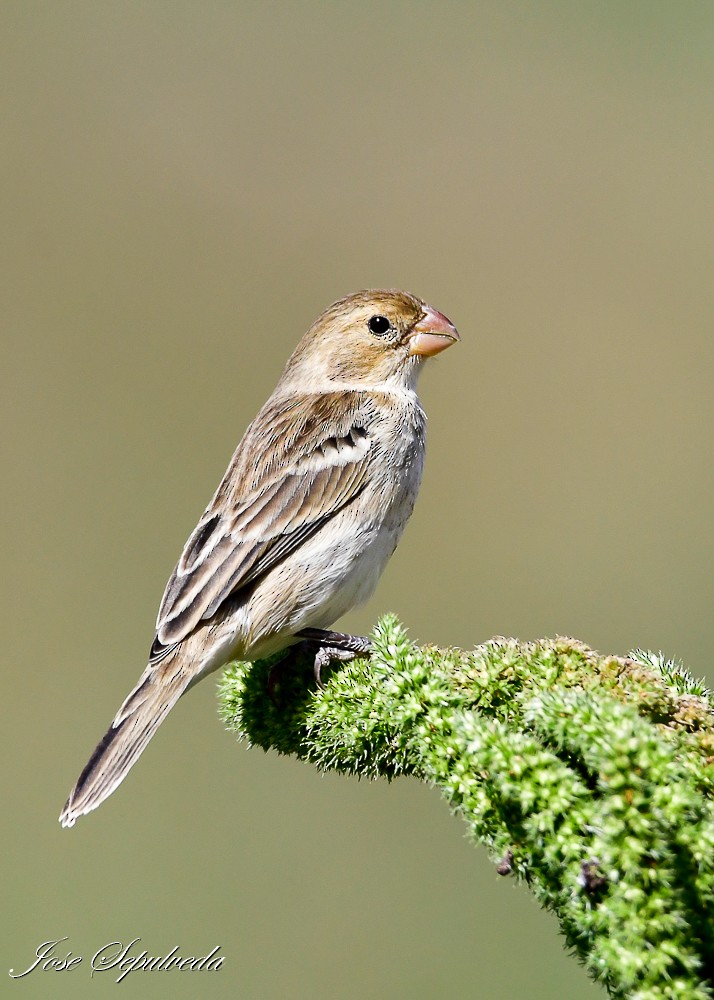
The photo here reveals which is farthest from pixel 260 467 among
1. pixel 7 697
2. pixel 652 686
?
pixel 7 697

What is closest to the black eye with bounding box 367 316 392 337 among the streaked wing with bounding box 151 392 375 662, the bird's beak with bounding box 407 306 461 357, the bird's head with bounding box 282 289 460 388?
the bird's head with bounding box 282 289 460 388

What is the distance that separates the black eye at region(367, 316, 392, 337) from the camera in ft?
17.6

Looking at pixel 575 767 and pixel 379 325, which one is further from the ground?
pixel 379 325

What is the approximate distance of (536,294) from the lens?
45.1ft

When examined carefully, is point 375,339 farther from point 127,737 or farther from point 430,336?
point 127,737

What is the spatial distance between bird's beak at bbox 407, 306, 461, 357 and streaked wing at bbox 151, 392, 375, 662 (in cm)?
53

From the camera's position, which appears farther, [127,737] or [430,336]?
[430,336]

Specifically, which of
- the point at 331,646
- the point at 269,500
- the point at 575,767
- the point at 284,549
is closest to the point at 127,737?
the point at 331,646

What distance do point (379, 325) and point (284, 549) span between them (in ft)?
4.78

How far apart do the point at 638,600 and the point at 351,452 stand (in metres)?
6.09

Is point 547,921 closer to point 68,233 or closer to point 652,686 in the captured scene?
point 652,686
